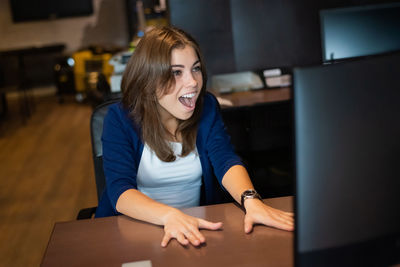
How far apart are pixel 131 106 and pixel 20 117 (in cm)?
525

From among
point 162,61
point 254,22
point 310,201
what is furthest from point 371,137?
point 254,22

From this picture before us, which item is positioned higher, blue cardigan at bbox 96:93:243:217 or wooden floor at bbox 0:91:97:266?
blue cardigan at bbox 96:93:243:217

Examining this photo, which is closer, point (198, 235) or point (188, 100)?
point (198, 235)

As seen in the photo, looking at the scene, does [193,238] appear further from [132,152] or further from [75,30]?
[75,30]

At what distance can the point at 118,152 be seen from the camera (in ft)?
4.62

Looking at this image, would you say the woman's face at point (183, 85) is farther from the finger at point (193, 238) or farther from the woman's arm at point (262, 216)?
the finger at point (193, 238)

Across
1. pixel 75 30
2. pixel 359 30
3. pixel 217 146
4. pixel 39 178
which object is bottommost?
pixel 39 178

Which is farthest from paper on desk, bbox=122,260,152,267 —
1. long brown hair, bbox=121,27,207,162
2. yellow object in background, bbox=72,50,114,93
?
yellow object in background, bbox=72,50,114,93

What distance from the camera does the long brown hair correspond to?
52.7 inches

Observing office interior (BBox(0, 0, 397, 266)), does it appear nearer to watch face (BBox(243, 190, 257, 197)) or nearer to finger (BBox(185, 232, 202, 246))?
watch face (BBox(243, 190, 257, 197))

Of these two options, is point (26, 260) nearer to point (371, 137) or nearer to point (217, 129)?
point (217, 129)

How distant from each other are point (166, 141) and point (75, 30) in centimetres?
665

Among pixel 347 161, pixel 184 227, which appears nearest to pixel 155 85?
pixel 184 227

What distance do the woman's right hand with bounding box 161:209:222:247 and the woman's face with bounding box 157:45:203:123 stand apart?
13.5 inches
